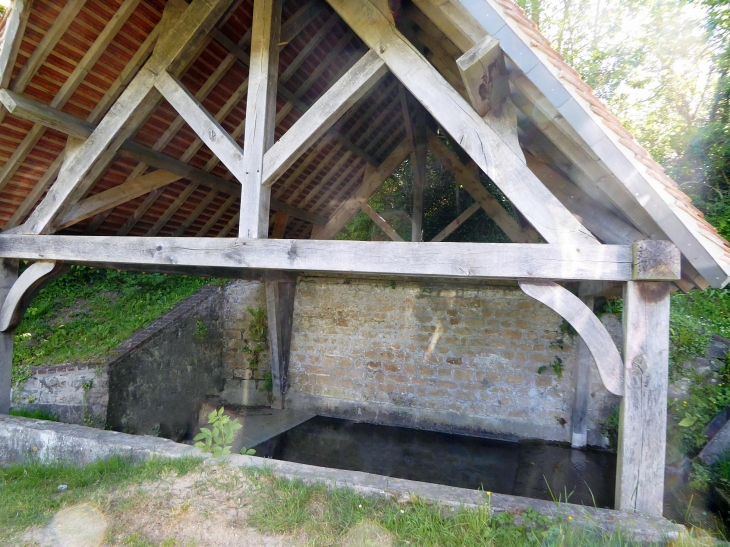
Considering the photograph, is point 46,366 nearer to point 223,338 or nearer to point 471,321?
point 223,338

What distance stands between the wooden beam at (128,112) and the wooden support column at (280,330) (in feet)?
10.1

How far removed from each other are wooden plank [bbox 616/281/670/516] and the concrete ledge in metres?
0.14

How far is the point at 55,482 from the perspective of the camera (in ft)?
10.0

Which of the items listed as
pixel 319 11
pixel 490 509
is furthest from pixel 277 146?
pixel 490 509

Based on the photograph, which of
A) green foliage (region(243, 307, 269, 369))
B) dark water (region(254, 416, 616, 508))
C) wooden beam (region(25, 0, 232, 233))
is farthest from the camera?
green foliage (region(243, 307, 269, 369))

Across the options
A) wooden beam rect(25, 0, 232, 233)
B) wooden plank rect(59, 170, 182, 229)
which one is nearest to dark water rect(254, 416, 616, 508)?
wooden plank rect(59, 170, 182, 229)

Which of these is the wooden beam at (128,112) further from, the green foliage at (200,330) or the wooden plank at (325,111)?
the green foliage at (200,330)

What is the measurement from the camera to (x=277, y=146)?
2.96 metres

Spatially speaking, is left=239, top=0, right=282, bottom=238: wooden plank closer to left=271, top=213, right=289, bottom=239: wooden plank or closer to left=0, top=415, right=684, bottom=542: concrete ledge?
left=0, top=415, right=684, bottom=542: concrete ledge

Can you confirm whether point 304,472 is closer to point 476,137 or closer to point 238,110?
point 476,137

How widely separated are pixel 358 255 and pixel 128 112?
2229 mm

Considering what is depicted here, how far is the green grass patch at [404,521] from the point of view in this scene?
213cm

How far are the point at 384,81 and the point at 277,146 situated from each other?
2.84 metres

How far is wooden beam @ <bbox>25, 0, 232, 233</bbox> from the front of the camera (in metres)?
3.15
